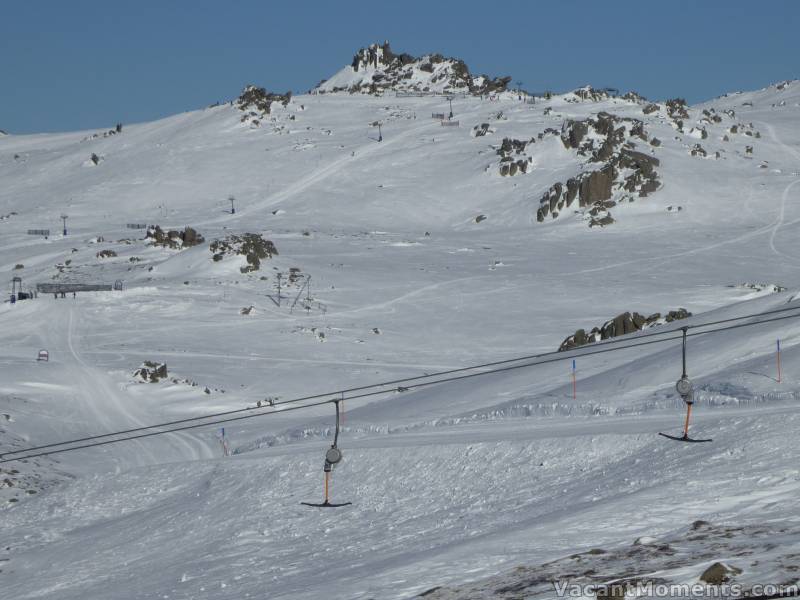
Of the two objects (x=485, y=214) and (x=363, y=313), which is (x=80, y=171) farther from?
(x=363, y=313)

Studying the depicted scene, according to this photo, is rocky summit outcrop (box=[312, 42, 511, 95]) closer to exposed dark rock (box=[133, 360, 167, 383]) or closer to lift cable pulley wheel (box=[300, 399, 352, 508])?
exposed dark rock (box=[133, 360, 167, 383])

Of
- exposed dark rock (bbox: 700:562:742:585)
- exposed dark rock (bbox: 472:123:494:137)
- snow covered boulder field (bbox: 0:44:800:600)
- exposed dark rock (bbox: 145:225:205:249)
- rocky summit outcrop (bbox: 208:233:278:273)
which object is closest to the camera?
exposed dark rock (bbox: 700:562:742:585)

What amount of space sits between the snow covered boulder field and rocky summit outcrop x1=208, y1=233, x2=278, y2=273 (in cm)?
28

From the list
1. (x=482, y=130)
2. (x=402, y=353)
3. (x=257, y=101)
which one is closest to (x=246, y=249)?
(x=402, y=353)

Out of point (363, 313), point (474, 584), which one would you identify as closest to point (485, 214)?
point (363, 313)

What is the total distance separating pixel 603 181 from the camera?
87188 millimetres

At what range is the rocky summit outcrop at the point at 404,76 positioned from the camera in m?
143

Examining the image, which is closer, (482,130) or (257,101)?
(482,130)

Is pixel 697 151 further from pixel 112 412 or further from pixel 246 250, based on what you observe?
pixel 112 412

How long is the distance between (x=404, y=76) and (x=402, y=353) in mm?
112700

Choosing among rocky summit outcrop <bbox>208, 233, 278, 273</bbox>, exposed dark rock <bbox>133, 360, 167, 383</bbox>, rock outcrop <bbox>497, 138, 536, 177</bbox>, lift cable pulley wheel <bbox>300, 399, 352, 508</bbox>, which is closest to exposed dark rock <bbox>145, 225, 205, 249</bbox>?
rocky summit outcrop <bbox>208, 233, 278, 273</bbox>

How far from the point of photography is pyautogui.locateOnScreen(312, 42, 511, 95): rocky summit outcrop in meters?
143

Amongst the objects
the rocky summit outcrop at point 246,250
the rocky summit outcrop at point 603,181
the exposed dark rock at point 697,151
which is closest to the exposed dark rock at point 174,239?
the rocky summit outcrop at point 246,250

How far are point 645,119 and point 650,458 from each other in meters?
100
